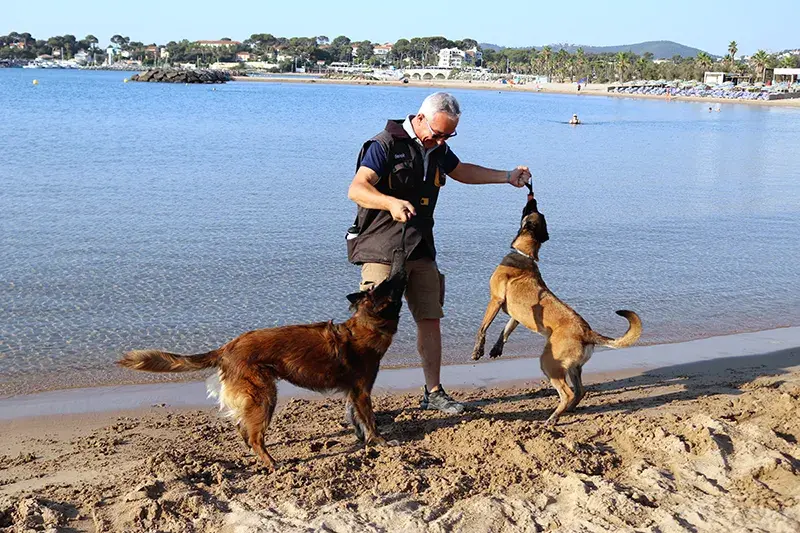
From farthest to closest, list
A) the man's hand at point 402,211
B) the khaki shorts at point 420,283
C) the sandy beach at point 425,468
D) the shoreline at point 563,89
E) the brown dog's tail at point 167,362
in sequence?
1. the shoreline at point 563,89
2. the khaki shorts at point 420,283
3. the man's hand at point 402,211
4. the brown dog's tail at point 167,362
5. the sandy beach at point 425,468

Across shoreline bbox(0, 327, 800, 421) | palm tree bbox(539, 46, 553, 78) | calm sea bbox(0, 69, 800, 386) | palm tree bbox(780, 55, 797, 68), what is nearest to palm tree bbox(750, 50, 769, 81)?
palm tree bbox(780, 55, 797, 68)

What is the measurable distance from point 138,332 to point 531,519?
5556mm

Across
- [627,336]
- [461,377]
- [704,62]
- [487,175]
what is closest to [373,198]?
[487,175]

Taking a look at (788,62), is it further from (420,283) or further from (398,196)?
(398,196)

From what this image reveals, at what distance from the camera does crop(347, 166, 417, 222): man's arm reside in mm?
4891

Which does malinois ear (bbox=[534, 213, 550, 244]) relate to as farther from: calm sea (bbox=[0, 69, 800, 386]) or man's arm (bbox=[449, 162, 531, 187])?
calm sea (bbox=[0, 69, 800, 386])

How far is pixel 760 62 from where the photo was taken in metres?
141

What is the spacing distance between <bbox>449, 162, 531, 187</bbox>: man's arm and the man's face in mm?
555

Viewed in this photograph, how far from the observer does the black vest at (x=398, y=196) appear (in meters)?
5.45

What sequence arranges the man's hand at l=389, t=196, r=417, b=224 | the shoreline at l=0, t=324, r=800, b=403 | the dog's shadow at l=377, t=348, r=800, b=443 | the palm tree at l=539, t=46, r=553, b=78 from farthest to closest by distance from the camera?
1. the palm tree at l=539, t=46, r=553, b=78
2. the shoreline at l=0, t=324, r=800, b=403
3. the dog's shadow at l=377, t=348, r=800, b=443
4. the man's hand at l=389, t=196, r=417, b=224

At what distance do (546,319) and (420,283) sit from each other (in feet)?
3.70

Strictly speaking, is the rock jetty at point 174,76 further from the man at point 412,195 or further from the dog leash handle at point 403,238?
the dog leash handle at point 403,238

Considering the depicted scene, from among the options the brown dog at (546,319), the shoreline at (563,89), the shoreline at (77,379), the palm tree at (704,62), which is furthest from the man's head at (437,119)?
the palm tree at (704,62)

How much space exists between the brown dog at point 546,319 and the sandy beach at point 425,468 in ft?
1.04
